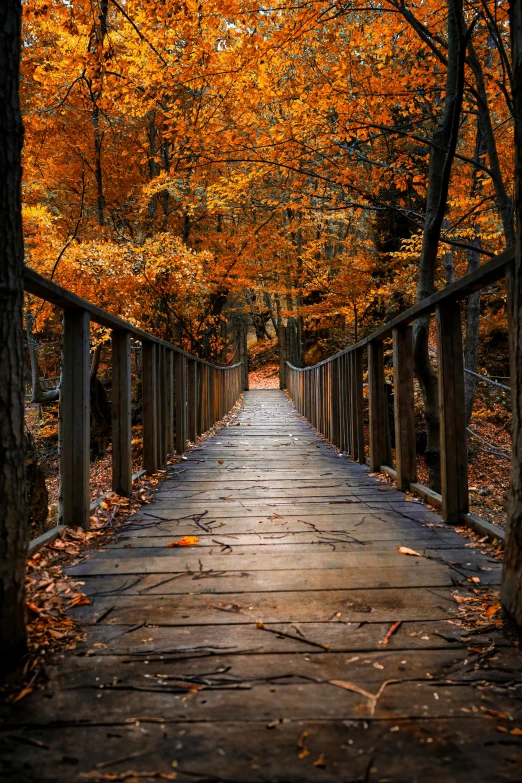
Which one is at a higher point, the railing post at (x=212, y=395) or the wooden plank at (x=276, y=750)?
the railing post at (x=212, y=395)

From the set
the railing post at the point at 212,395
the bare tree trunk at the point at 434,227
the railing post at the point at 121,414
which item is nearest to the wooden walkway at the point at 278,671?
the railing post at the point at 121,414

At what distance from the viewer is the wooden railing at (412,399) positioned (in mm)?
2579

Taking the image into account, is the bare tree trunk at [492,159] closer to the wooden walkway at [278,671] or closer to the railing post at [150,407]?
the railing post at [150,407]

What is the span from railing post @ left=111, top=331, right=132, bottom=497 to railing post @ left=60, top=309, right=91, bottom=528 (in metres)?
0.71

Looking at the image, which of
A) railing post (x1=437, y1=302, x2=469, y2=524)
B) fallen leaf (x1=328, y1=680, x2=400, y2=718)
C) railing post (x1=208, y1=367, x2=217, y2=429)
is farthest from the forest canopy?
fallen leaf (x1=328, y1=680, x2=400, y2=718)

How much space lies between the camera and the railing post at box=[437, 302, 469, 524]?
8.69ft

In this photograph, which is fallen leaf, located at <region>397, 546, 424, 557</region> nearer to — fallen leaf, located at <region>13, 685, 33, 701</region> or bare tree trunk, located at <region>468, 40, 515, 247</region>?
fallen leaf, located at <region>13, 685, 33, 701</region>

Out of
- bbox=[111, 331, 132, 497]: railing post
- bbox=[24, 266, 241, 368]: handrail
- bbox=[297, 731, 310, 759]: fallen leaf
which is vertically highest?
bbox=[24, 266, 241, 368]: handrail

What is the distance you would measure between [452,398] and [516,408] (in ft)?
3.50

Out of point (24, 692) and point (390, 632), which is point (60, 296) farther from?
point (390, 632)

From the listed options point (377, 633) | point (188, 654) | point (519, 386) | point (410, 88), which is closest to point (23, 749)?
point (188, 654)

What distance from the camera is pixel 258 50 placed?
550cm

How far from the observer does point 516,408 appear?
5.30 ft

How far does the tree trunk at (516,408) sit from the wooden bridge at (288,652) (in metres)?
0.13
